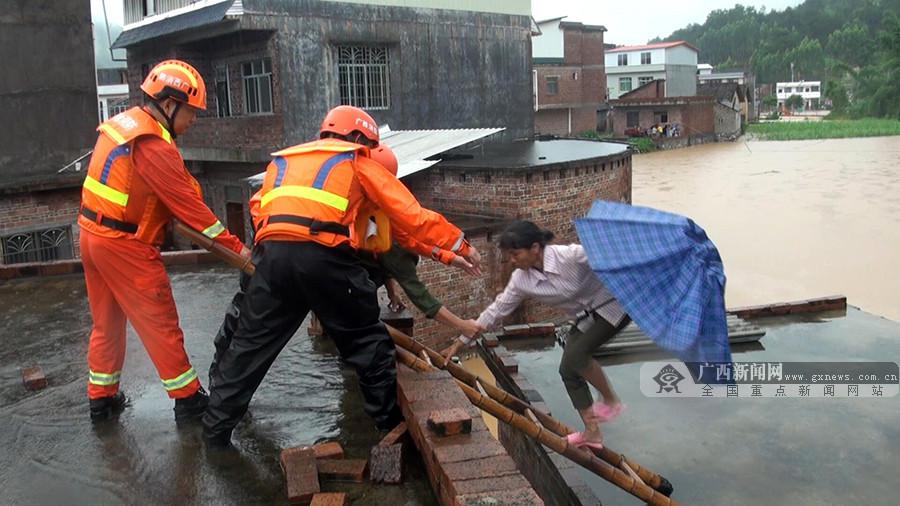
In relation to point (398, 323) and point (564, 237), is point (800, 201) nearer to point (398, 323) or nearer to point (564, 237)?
point (564, 237)

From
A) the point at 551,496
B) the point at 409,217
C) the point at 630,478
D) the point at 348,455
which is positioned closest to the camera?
the point at 409,217

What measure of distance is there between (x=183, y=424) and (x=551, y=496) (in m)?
2.47

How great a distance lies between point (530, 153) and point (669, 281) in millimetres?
11665

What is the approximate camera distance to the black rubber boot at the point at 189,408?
403cm

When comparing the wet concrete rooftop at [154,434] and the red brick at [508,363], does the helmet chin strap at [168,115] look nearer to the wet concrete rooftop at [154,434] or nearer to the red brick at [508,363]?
the wet concrete rooftop at [154,434]

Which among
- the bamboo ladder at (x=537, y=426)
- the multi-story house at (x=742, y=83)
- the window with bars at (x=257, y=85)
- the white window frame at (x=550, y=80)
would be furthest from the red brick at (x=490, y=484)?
the multi-story house at (x=742, y=83)

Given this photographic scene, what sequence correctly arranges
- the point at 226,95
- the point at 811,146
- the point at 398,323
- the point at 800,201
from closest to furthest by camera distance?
the point at 398,323, the point at 226,95, the point at 800,201, the point at 811,146

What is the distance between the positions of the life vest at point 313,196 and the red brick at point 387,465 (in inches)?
36.5

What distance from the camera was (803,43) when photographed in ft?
287

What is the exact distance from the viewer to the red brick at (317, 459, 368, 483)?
3.39m

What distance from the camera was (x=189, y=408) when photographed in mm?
4035

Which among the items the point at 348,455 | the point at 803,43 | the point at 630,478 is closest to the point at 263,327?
the point at 348,455

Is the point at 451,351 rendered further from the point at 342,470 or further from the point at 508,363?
the point at 508,363

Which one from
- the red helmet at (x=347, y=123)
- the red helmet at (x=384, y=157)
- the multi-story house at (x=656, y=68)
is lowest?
the red helmet at (x=384, y=157)
